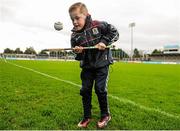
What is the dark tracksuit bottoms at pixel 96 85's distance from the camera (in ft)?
16.6

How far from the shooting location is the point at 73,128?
4828mm

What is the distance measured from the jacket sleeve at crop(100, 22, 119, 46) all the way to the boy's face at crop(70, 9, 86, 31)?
A: 12.5 inches

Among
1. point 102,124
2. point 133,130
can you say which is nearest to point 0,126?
point 102,124

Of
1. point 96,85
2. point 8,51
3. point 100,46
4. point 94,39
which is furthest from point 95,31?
point 8,51

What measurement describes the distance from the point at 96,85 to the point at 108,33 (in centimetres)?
82

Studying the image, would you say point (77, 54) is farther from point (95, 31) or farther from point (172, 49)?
point (172, 49)

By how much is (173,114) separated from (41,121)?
8.02 ft

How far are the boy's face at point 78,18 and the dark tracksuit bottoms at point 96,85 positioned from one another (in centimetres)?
69

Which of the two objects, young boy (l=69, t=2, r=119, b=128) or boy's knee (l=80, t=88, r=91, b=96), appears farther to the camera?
boy's knee (l=80, t=88, r=91, b=96)

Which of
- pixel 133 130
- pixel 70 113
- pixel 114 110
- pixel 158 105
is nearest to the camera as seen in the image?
pixel 133 130

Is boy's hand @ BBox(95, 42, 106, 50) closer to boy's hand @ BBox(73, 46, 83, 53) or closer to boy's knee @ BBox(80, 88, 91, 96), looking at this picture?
boy's hand @ BBox(73, 46, 83, 53)

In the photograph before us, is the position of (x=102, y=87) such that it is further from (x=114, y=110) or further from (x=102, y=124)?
(x=114, y=110)

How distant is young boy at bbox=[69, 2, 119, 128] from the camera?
500 cm

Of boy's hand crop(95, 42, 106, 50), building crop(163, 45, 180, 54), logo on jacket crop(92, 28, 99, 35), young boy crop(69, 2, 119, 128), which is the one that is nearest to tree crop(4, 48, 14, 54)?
building crop(163, 45, 180, 54)
